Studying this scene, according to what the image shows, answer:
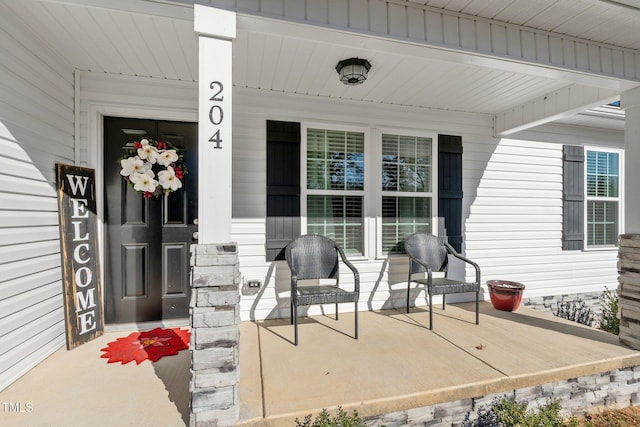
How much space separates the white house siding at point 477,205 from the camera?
10.1 ft

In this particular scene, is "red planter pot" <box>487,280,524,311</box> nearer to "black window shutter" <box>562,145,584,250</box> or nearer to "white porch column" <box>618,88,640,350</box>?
"white porch column" <box>618,88,640,350</box>

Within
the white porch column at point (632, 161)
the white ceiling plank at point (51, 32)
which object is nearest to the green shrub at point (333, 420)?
the white porch column at point (632, 161)

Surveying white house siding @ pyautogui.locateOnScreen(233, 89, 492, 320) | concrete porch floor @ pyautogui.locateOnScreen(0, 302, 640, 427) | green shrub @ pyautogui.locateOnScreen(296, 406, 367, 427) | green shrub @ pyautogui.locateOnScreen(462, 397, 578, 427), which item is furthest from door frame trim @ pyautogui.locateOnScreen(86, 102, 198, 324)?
green shrub @ pyautogui.locateOnScreen(462, 397, 578, 427)

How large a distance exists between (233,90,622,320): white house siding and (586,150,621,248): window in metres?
0.20

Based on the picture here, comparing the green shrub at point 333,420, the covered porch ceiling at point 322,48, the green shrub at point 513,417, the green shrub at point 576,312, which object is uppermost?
the covered porch ceiling at point 322,48

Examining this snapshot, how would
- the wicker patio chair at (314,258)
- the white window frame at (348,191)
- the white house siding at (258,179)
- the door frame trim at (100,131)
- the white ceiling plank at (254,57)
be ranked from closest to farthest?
the white ceiling plank at (254,57) → the door frame trim at (100,131) → the wicker patio chair at (314,258) → the white house siding at (258,179) → the white window frame at (348,191)

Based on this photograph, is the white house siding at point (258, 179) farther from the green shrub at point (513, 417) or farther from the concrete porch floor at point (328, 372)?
the green shrub at point (513, 417)

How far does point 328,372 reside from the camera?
2025mm

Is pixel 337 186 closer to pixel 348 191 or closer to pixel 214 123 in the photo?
pixel 348 191

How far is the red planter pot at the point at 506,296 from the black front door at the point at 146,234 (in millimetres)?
3342

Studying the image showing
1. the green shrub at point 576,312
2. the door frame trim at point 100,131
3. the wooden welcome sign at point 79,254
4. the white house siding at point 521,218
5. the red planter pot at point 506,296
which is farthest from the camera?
the green shrub at point 576,312

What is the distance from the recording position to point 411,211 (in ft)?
11.8

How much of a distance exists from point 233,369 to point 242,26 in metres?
1.93

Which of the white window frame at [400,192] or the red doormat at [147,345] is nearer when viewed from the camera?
the red doormat at [147,345]
